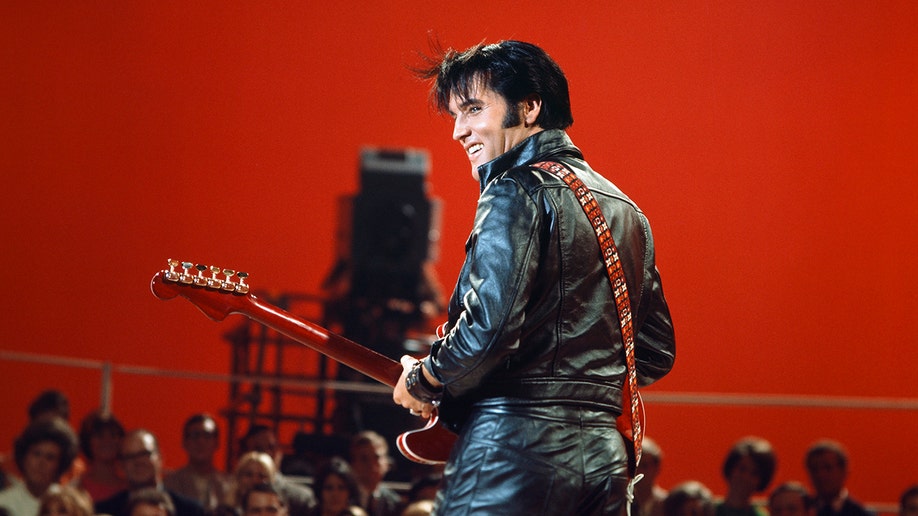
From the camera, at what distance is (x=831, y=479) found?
19.5 ft

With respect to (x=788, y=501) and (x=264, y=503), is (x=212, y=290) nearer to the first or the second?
(x=264, y=503)

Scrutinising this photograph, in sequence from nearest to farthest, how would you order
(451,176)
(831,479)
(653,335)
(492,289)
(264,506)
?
1. (492,289)
2. (653,335)
3. (264,506)
4. (831,479)
5. (451,176)

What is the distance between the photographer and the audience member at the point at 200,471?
593 cm

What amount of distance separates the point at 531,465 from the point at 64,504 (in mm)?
3066

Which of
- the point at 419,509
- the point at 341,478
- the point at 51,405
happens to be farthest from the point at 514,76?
the point at 51,405

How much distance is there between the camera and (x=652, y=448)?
19.7 feet

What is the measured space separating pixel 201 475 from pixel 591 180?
386 cm

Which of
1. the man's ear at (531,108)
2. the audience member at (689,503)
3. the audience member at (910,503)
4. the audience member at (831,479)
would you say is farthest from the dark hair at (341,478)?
the man's ear at (531,108)

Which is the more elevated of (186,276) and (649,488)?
(186,276)

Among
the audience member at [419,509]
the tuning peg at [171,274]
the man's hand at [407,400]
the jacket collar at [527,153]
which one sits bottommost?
the audience member at [419,509]

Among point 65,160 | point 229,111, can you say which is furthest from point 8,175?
point 229,111

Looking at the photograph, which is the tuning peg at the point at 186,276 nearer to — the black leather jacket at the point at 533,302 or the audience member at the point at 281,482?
the black leather jacket at the point at 533,302

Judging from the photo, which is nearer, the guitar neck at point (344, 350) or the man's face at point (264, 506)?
the guitar neck at point (344, 350)

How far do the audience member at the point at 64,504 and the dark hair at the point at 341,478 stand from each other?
3.19 feet
